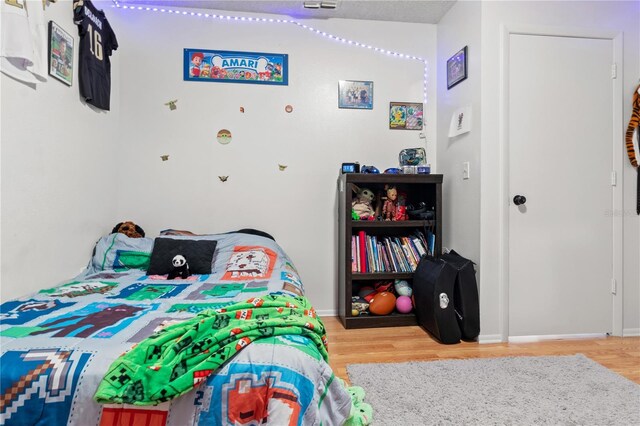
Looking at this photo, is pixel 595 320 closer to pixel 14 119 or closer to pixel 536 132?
pixel 536 132

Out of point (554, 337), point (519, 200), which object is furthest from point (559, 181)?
point (554, 337)

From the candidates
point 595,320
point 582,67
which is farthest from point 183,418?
point 582,67

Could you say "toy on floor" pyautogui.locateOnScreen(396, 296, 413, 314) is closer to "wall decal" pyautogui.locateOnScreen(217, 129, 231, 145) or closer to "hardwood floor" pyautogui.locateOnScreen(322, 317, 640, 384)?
"hardwood floor" pyautogui.locateOnScreen(322, 317, 640, 384)

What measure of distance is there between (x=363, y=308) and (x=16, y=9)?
2.61m

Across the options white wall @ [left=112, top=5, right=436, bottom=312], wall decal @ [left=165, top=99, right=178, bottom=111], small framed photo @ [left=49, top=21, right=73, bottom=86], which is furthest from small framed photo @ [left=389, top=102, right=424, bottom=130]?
small framed photo @ [left=49, top=21, right=73, bottom=86]

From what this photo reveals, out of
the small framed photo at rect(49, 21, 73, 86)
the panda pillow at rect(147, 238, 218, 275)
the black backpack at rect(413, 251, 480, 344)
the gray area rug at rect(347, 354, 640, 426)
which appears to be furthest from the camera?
the black backpack at rect(413, 251, 480, 344)

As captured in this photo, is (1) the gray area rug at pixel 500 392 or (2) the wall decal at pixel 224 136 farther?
(2) the wall decal at pixel 224 136

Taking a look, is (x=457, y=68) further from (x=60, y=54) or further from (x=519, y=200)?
(x=60, y=54)

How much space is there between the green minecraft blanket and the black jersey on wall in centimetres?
191

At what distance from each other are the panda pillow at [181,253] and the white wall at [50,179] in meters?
0.48

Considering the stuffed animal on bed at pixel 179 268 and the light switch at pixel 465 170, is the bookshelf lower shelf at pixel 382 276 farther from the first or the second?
the stuffed animal on bed at pixel 179 268

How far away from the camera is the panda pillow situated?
7.22 ft

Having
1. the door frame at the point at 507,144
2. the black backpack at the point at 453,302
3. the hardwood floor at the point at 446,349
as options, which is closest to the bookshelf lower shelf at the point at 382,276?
the black backpack at the point at 453,302

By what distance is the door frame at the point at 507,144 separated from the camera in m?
2.41
